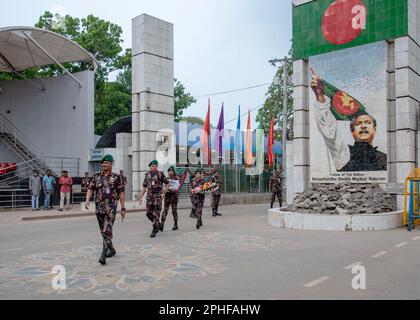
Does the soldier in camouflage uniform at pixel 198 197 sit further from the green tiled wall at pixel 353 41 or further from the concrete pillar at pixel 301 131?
the green tiled wall at pixel 353 41

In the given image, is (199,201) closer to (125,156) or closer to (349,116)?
(349,116)

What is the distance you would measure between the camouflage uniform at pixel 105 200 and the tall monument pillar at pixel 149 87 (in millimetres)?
13595

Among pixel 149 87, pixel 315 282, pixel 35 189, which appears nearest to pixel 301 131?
pixel 149 87

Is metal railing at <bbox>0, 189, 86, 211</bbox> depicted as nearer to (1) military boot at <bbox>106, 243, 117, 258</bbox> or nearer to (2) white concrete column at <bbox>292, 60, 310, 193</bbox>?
(2) white concrete column at <bbox>292, 60, 310, 193</bbox>

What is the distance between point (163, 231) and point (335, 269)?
6163 millimetres

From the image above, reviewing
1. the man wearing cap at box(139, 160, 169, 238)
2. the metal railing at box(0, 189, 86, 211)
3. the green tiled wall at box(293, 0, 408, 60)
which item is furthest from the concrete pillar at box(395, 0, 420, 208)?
the metal railing at box(0, 189, 86, 211)

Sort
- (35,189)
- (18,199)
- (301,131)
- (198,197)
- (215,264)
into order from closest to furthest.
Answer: (215,264) < (198,197) < (301,131) < (35,189) < (18,199)

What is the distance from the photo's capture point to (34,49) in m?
27.2

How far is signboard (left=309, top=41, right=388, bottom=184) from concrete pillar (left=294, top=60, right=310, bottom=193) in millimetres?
279

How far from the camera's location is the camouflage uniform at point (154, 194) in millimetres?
11016

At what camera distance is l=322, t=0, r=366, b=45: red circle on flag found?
611 inches

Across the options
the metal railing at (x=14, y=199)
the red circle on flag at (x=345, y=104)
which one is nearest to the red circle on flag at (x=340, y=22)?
the red circle on flag at (x=345, y=104)

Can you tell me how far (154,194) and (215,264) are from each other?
386 cm
